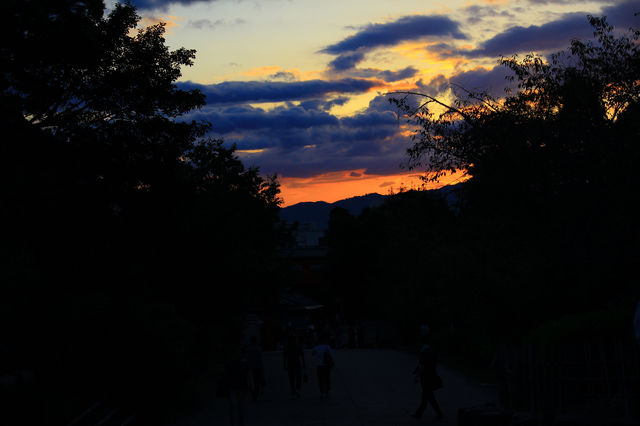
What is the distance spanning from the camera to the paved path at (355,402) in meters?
16.9

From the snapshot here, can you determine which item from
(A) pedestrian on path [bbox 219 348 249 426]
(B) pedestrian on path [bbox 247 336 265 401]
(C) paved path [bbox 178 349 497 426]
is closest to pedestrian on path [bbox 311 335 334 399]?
(C) paved path [bbox 178 349 497 426]

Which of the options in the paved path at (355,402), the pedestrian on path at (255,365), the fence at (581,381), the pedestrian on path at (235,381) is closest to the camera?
the fence at (581,381)

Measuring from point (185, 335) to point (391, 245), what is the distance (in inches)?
1185

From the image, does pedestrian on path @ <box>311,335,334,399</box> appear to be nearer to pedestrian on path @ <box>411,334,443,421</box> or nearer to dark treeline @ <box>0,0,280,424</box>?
dark treeline @ <box>0,0,280,424</box>

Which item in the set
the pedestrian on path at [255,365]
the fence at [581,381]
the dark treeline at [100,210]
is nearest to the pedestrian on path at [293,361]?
the pedestrian on path at [255,365]

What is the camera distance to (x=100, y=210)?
2261 centimetres

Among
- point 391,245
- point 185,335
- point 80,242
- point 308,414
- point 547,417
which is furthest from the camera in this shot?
point 391,245

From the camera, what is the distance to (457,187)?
75.8 feet

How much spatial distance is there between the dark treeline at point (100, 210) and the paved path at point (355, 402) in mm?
2079

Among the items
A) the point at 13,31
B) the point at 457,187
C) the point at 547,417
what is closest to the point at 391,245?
the point at 457,187

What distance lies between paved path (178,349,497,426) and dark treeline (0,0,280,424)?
2079mm

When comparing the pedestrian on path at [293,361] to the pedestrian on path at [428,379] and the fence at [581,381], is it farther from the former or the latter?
the fence at [581,381]

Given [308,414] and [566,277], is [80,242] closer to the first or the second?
[308,414]

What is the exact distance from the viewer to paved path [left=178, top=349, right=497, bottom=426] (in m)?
16.9
